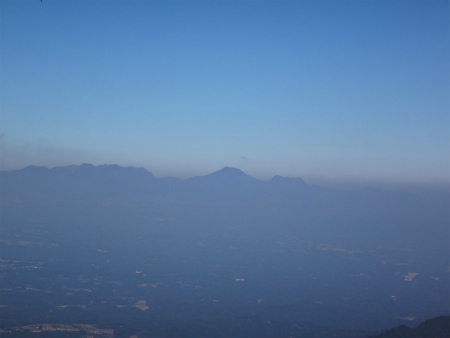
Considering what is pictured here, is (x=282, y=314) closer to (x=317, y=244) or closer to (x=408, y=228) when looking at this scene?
(x=317, y=244)

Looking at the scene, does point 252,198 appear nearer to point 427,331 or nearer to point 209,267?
point 209,267

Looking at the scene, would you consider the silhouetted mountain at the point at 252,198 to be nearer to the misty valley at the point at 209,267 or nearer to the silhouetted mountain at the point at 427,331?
the misty valley at the point at 209,267

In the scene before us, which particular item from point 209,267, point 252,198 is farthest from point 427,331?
point 252,198

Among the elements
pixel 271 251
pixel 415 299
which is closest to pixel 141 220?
pixel 271 251

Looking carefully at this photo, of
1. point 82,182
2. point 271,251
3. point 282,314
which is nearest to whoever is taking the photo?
point 282,314

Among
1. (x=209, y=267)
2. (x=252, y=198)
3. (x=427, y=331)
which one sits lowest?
(x=209, y=267)

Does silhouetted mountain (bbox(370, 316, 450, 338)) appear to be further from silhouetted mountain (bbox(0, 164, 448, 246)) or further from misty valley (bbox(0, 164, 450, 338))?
silhouetted mountain (bbox(0, 164, 448, 246))

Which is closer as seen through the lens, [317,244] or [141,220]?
[317,244]

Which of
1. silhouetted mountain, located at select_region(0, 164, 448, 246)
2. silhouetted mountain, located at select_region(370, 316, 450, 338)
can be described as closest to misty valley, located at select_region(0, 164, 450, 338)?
silhouetted mountain, located at select_region(0, 164, 448, 246)
